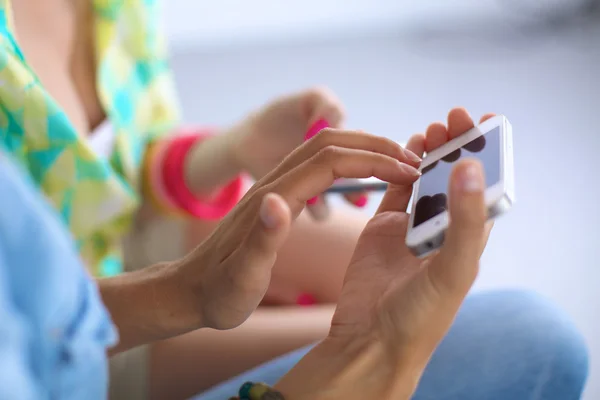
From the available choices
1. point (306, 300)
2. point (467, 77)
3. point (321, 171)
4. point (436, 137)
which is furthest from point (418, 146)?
point (467, 77)

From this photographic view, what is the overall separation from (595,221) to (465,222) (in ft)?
2.25

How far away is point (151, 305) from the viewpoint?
1.16 ft

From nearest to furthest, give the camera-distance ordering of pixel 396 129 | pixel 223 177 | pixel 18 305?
1. pixel 18 305
2. pixel 223 177
3. pixel 396 129

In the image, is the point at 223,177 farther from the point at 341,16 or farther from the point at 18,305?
the point at 341,16

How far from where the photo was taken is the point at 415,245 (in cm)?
32

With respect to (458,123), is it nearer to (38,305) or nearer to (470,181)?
(470,181)

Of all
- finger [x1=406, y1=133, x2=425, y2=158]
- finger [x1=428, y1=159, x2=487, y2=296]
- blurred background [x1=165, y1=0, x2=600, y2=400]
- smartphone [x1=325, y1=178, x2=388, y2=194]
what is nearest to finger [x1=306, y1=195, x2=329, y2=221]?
smartphone [x1=325, y1=178, x2=388, y2=194]

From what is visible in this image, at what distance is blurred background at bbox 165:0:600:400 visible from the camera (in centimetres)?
85

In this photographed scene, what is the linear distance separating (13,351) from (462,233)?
0.61ft

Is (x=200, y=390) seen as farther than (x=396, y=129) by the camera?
No

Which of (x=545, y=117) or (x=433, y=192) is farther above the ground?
(x=545, y=117)

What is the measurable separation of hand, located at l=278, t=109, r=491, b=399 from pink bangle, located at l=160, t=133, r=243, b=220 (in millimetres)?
283

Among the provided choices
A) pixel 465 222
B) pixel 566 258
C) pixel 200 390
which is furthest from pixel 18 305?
pixel 566 258

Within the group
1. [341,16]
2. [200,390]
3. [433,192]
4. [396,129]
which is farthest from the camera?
[341,16]
